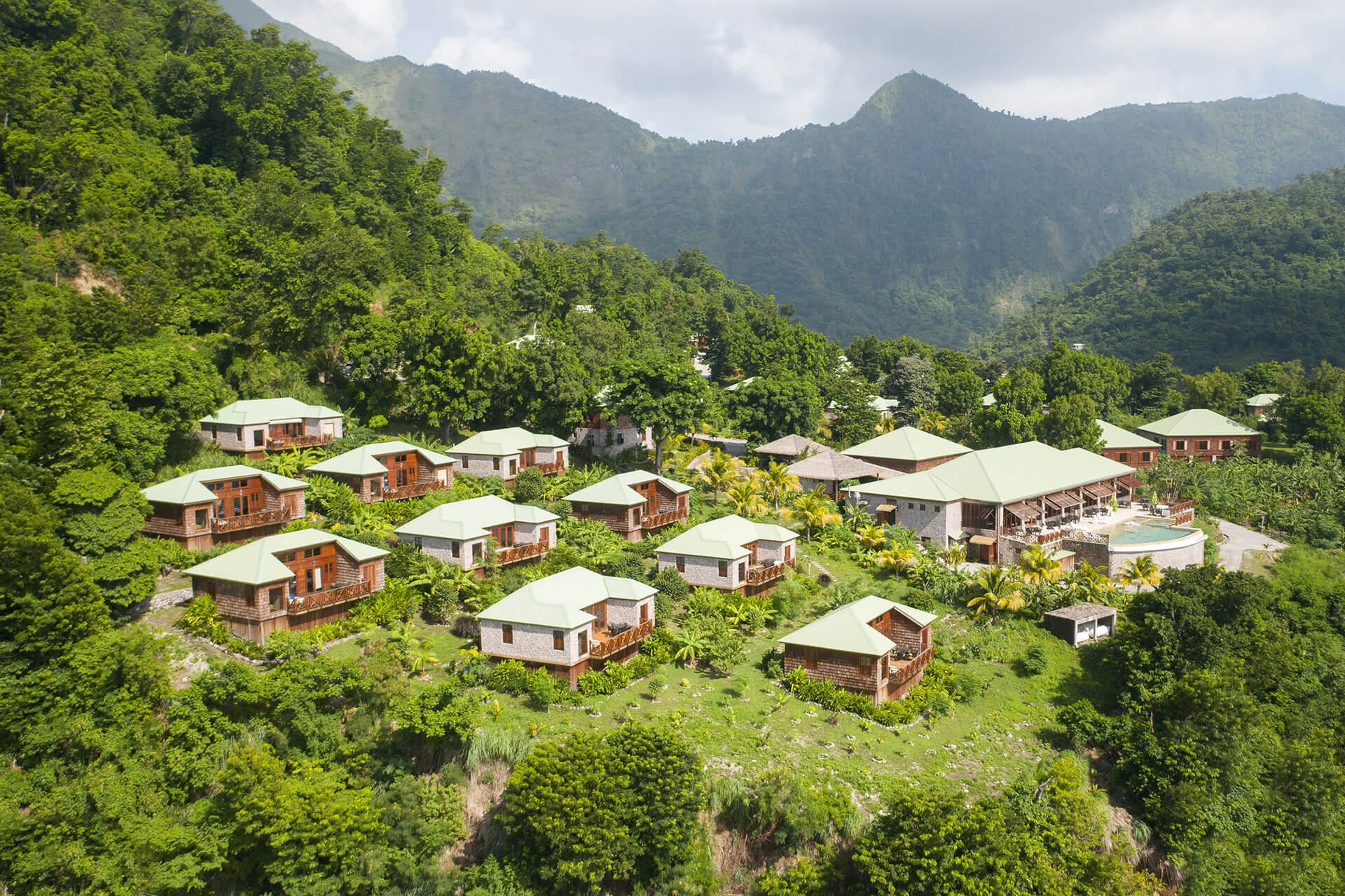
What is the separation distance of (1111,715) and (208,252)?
4741 centimetres

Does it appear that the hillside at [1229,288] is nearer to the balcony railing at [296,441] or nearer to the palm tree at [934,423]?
the palm tree at [934,423]

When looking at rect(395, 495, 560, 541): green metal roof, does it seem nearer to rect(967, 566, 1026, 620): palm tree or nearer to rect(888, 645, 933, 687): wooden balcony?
rect(888, 645, 933, 687): wooden balcony

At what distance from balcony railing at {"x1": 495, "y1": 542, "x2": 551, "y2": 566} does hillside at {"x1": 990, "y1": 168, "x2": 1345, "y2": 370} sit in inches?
3543

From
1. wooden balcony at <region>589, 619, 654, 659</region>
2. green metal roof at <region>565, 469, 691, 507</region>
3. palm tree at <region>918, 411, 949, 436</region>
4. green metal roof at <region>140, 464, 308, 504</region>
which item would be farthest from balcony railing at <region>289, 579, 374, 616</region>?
palm tree at <region>918, 411, 949, 436</region>

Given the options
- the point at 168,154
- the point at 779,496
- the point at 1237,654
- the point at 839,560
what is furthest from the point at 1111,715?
the point at 168,154

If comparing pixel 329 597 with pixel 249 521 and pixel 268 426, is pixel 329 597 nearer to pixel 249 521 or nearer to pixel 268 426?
pixel 249 521

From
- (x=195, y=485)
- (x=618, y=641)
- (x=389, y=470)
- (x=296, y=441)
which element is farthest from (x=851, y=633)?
(x=296, y=441)

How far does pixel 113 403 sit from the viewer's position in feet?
104

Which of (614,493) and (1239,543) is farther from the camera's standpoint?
(1239,543)

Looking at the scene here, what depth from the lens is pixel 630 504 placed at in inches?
1540

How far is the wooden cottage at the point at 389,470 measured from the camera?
3766 centimetres

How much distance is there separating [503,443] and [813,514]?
16228 mm

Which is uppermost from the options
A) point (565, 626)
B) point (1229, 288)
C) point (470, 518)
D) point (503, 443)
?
point (1229, 288)

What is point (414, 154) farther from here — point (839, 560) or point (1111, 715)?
point (1111, 715)
